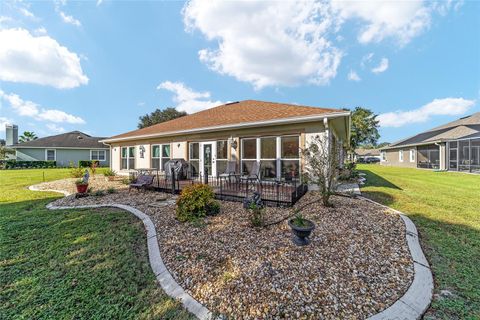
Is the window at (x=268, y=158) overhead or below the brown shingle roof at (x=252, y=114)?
below

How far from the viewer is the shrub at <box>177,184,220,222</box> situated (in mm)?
5039

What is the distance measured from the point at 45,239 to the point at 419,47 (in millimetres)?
21138

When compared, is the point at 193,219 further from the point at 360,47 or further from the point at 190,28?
the point at 360,47

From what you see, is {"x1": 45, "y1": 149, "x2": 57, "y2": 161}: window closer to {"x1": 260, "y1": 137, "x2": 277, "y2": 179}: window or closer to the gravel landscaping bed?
the gravel landscaping bed

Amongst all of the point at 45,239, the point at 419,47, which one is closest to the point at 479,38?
the point at 419,47

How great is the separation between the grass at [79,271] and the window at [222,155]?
5.05m

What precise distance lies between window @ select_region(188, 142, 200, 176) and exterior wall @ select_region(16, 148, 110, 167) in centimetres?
2399

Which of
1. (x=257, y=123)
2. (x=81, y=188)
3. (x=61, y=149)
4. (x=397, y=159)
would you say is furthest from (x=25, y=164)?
(x=397, y=159)

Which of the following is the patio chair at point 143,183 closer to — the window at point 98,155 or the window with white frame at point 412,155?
the window at point 98,155

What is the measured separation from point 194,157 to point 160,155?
297 centimetres

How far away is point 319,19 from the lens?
32.7 feet

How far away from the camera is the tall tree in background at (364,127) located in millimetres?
39438

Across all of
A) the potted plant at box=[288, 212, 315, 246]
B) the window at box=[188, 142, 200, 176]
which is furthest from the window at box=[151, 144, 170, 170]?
the potted plant at box=[288, 212, 315, 246]

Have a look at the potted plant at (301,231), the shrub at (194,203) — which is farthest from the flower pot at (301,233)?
the shrub at (194,203)
